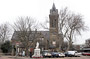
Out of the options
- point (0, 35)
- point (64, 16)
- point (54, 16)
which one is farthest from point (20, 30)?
point (54, 16)

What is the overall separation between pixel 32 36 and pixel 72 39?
14.2m

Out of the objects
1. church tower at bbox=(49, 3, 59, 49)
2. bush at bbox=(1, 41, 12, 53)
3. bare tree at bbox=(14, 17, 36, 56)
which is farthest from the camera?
church tower at bbox=(49, 3, 59, 49)

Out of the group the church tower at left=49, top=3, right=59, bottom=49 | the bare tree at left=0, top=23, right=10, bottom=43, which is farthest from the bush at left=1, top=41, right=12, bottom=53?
the church tower at left=49, top=3, right=59, bottom=49

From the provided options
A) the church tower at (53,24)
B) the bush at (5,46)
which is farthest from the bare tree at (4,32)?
the church tower at (53,24)

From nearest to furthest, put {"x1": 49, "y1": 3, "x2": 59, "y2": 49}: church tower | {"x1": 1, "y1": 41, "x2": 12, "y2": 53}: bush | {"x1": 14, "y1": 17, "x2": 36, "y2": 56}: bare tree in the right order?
{"x1": 14, "y1": 17, "x2": 36, "y2": 56}: bare tree → {"x1": 1, "y1": 41, "x2": 12, "y2": 53}: bush → {"x1": 49, "y1": 3, "x2": 59, "y2": 49}: church tower

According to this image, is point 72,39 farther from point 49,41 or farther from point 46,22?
point 49,41

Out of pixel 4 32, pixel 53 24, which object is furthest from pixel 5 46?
pixel 53 24

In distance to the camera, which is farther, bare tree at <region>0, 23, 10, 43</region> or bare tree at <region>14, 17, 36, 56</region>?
bare tree at <region>0, 23, 10, 43</region>

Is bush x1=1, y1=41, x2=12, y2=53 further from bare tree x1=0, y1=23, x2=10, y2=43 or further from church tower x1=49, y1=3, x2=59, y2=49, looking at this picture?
church tower x1=49, y1=3, x2=59, y2=49

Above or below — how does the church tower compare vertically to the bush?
above

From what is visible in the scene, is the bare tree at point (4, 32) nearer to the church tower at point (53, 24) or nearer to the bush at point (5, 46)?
the bush at point (5, 46)

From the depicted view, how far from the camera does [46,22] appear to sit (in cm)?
5628

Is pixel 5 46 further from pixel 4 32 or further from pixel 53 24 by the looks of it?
pixel 53 24

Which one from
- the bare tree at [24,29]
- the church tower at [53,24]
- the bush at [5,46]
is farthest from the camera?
the church tower at [53,24]
